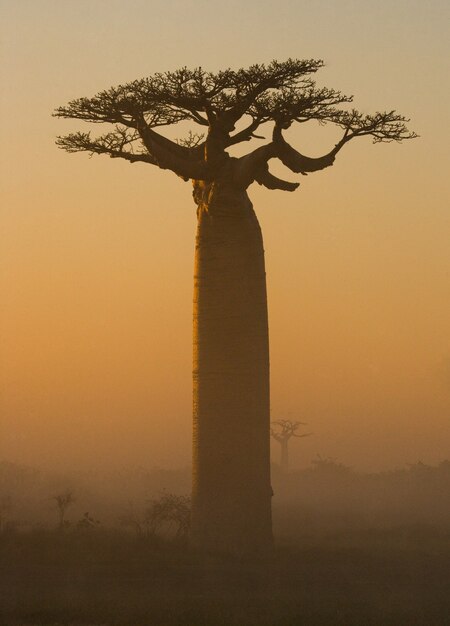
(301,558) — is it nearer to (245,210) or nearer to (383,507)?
(245,210)

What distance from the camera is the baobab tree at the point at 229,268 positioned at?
14.6m

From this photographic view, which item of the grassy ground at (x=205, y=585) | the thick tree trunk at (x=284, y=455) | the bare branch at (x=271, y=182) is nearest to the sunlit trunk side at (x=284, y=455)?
the thick tree trunk at (x=284, y=455)

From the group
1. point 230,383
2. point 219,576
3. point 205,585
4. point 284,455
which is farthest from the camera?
point 284,455

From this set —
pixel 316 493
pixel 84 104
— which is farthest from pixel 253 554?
pixel 316 493

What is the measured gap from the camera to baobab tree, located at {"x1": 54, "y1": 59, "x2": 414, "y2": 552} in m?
→ 14.6

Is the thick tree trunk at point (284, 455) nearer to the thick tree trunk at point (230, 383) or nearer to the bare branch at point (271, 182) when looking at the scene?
the bare branch at point (271, 182)

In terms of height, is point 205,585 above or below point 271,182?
below

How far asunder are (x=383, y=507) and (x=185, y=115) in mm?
13616

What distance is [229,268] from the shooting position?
1480 cm

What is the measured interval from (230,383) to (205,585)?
2.79m

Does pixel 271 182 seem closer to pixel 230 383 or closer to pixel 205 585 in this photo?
pixel 230 383

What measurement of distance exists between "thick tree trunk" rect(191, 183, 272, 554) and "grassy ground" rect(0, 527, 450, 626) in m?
0.53

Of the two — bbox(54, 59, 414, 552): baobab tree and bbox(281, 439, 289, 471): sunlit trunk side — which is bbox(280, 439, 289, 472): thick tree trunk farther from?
bbox(54, 59, 414, 552): baobab tree

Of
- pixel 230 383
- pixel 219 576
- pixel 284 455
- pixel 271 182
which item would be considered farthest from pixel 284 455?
pixel 219 576
